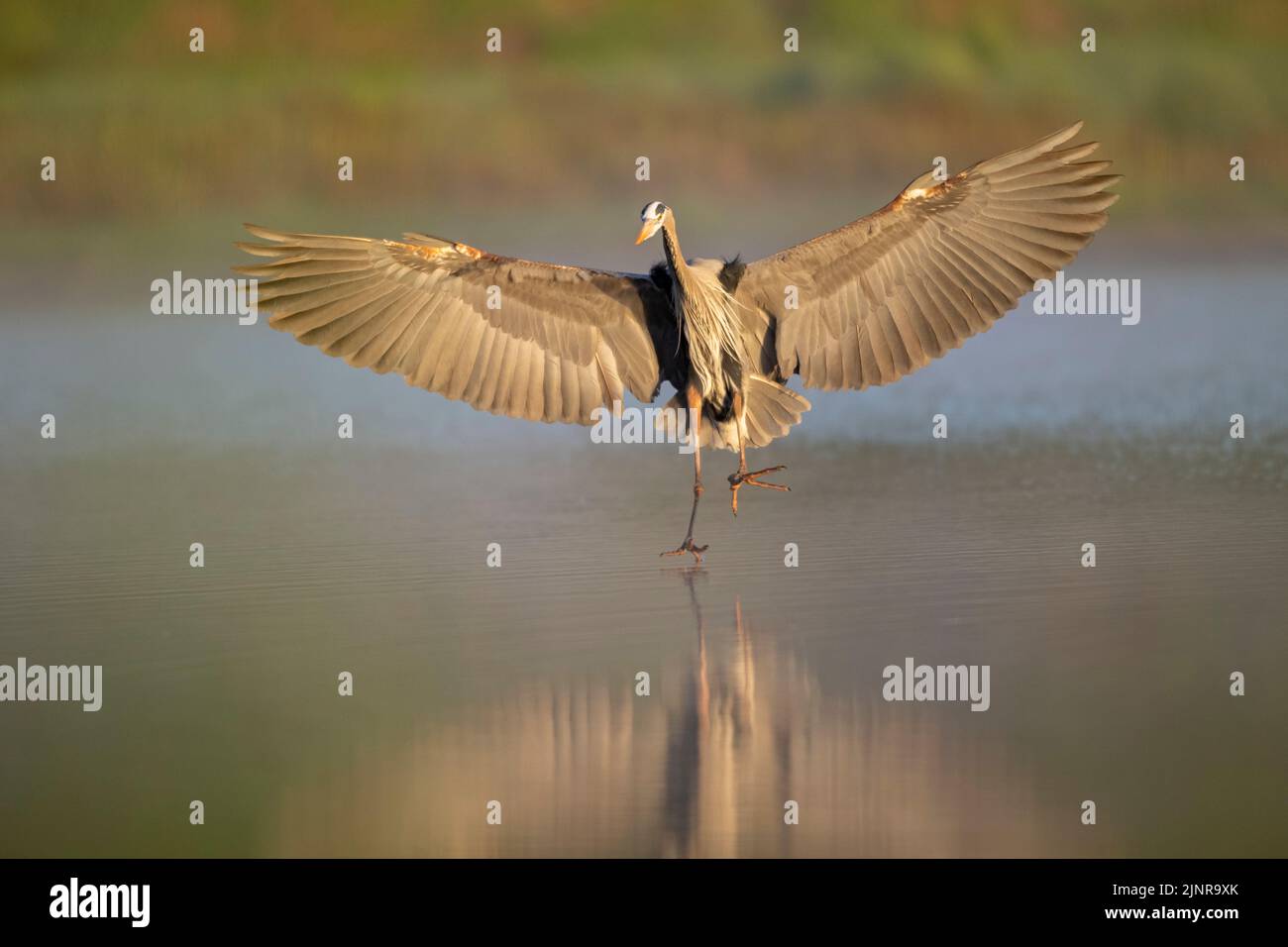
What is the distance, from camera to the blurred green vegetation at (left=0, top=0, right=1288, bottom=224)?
62.2 ft

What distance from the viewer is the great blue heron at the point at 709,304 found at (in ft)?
33.0

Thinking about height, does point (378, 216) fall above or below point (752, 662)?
above

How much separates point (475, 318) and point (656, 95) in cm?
988

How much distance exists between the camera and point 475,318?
1041 centimetres

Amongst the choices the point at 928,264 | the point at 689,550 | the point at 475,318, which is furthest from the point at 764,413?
the point at 475,318

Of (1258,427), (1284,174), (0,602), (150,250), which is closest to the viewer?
(0,602)

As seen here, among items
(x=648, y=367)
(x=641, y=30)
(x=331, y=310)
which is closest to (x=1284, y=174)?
(x=641, y=30)

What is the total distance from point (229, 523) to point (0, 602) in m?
2.03

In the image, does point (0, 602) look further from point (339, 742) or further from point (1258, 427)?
point (1258, 427)

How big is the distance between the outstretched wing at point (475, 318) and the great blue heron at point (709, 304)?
1cm

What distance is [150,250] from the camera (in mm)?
18094

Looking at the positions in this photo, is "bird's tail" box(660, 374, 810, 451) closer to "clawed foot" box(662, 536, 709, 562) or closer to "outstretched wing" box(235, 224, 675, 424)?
"outstretched wing" box(235, 224, 675, 424)
